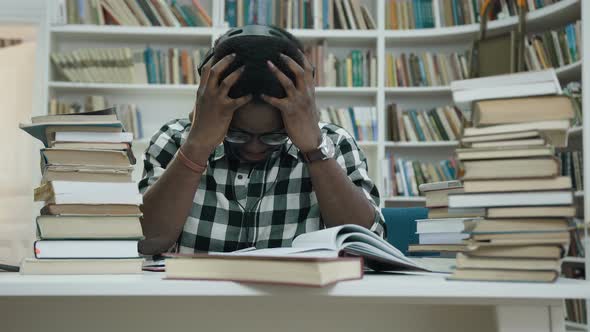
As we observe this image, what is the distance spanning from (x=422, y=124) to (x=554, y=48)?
2.84 feet

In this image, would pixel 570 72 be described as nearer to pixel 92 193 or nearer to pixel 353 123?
pixel 353 123

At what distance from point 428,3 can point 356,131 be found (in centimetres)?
94

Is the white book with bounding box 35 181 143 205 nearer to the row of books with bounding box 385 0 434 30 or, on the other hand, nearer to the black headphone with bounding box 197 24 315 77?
the black headphone with bounding box 197 24 315 77

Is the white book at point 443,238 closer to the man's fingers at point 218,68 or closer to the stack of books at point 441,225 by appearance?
the stack of books at point 441,225

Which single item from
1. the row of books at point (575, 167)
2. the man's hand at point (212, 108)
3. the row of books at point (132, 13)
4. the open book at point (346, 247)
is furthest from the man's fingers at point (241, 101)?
the row of books at point (132, 13)

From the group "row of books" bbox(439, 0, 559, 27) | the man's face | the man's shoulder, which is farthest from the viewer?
"row of books" bbox(439, 0, 559, 27)

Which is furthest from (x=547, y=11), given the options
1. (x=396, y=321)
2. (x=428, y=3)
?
(x=396, y=321)

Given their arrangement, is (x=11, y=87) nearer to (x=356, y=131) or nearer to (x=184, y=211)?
(x=356, y=131)

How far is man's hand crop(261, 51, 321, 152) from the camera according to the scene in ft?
3.38

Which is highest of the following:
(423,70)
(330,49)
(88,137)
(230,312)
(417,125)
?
(330,49)

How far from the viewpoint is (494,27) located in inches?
149

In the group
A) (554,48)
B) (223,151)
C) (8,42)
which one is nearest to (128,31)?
(8,42)

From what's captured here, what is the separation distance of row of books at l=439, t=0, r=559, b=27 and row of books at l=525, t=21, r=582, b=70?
19cm

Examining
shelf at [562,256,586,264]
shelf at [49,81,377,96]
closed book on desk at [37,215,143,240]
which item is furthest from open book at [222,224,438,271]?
shelf at [49,81,377,96]
